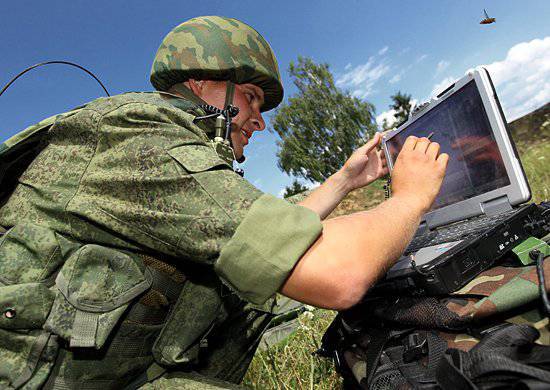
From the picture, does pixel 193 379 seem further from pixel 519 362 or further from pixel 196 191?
pixel 519 362

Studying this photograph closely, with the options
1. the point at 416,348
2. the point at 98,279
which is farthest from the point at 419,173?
the point at 98,279

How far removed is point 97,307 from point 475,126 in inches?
71.7

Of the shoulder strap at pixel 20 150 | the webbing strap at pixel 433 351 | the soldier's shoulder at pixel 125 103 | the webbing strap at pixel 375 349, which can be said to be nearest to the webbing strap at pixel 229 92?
the soldier's shoulder at pixel 125 103

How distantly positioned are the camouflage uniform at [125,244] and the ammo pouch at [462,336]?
1.41ft

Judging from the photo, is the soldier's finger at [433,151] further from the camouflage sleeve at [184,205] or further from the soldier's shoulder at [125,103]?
the soldier's shoulder at [125,103]

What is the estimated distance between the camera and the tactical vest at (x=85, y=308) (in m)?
1.35

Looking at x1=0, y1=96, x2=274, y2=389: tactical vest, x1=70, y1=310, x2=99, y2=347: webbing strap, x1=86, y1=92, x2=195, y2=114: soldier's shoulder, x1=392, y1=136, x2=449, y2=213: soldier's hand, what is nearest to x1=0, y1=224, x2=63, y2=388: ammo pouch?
x1=0, y1=96, x2=274, y2=389: tactical vest

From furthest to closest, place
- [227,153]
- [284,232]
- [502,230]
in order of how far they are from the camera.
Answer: [227,153] → [502,230] → [284,232]

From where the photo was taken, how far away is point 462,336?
1098 mm

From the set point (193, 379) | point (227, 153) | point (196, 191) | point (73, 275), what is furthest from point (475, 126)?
point (73, 275)

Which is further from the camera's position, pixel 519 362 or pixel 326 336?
pixel 326 336

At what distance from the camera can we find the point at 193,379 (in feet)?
5.28

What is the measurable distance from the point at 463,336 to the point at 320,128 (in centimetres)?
2728

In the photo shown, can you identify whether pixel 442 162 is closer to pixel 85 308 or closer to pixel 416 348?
pixel 416 348
